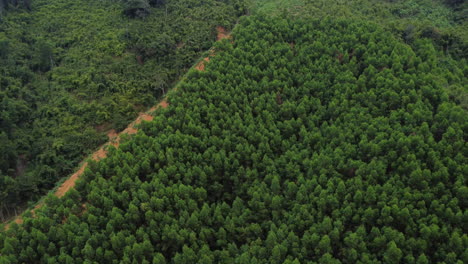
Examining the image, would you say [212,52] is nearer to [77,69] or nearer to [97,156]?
[77,69]

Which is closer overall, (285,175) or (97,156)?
(285,175)

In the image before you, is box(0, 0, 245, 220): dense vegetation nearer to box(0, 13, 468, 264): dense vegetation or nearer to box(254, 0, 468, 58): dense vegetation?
box(0, 13, 468, 264): dense vegetation

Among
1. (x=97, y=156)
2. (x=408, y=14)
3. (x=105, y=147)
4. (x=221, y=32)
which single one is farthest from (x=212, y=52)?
(x=408, y=14)

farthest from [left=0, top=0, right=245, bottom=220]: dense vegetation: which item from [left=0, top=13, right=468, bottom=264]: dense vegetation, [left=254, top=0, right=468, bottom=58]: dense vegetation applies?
[left=254, top=0, right=468, bottom=58]: dense vegetation

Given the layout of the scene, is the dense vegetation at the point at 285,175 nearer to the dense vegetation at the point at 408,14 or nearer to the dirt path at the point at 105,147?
the dirt path at the point at 105,147

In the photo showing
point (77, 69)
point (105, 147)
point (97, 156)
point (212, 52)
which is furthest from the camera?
point (77, 69)

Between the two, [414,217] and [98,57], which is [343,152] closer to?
[414,217]
